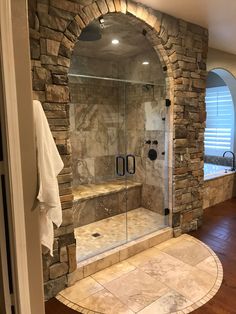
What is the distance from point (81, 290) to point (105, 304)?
11.8 inches

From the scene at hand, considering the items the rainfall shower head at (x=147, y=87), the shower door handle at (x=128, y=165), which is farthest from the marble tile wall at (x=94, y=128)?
the rainfall shower head at (x=147, y=87)

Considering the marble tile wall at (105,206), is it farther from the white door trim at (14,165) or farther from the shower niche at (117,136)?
the white door trim at (14,165)

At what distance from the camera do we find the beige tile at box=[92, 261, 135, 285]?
247cm

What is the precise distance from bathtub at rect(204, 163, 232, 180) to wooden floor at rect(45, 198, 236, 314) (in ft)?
1.80

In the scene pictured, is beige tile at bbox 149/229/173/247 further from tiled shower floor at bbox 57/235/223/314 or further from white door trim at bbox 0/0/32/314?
white door trim at bbox 0/0/32/314

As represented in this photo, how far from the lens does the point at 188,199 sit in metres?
3.42

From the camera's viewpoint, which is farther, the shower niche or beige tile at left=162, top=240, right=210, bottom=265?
the shower niche

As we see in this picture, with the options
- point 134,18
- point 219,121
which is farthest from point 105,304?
point 219,121

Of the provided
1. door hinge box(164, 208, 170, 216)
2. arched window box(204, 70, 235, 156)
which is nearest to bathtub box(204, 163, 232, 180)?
arched window box(204, 70, 235, 156)

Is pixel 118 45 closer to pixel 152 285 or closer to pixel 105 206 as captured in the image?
pixel 105 206

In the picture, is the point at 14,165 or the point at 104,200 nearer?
the point at 14,165

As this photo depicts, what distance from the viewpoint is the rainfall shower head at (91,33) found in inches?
121

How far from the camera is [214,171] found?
5.02 meters

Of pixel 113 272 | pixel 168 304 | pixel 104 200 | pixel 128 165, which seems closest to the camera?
pixel 168 304
